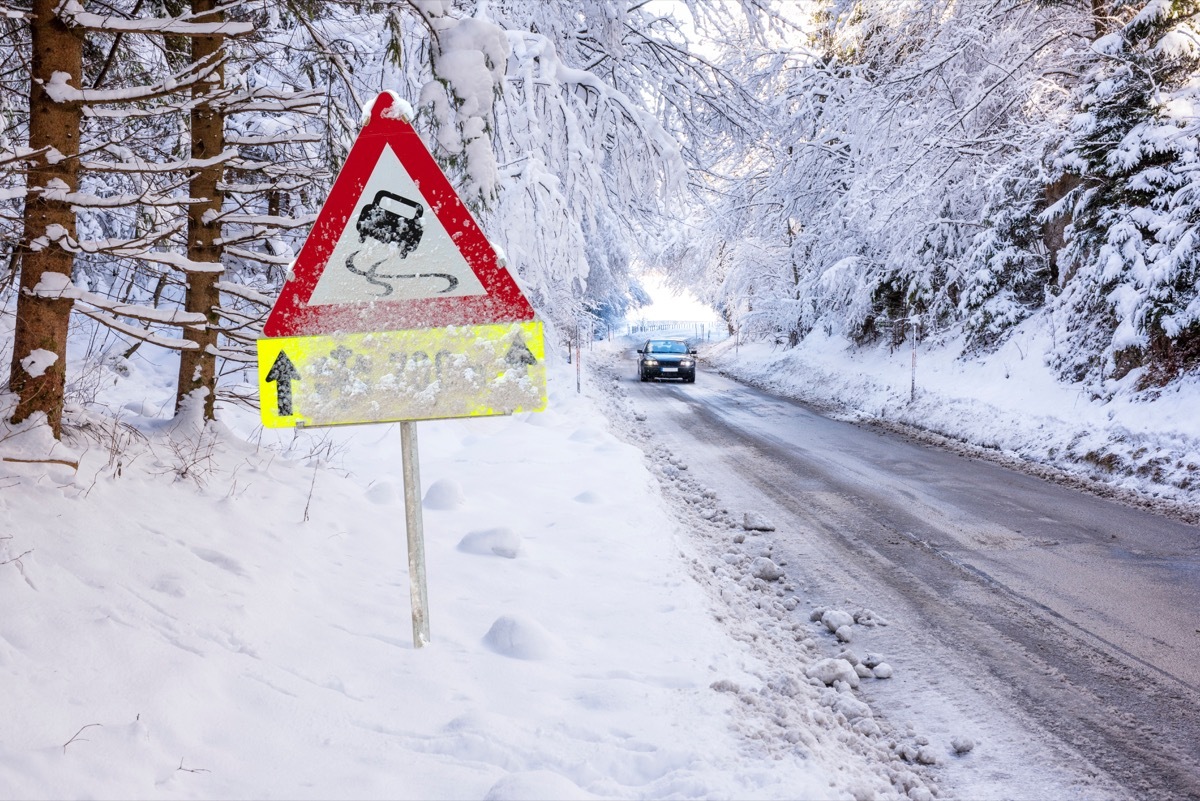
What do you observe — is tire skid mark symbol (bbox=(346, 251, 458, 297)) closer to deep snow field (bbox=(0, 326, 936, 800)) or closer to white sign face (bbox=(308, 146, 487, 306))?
white sign face (bbox=(308, 146, 487, 306))

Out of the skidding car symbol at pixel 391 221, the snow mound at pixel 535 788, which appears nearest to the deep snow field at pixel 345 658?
the snow mound at pixel 535 788

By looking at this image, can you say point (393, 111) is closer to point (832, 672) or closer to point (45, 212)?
point (45, 212)

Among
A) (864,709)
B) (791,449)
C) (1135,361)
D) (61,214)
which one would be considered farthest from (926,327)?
(61,214)

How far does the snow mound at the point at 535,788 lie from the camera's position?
7.80 feet

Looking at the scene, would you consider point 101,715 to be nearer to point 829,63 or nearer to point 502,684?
point 502,684

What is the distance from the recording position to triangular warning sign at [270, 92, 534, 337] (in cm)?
280

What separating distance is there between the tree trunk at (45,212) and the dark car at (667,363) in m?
21.7

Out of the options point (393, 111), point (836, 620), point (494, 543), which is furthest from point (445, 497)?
point (393, 111)

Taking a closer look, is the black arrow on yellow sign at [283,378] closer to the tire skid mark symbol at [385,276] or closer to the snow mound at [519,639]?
the tire skid mark symbol at [385,276]

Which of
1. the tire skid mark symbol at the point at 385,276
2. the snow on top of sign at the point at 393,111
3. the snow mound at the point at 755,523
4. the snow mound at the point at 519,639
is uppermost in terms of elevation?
the snow on top of sign at the point at 393,111

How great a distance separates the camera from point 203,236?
541 centimetres

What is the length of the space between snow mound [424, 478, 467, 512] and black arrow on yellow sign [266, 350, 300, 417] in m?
3.34

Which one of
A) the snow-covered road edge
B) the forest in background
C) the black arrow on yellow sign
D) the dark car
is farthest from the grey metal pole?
the dark car

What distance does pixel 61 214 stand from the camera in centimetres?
376
